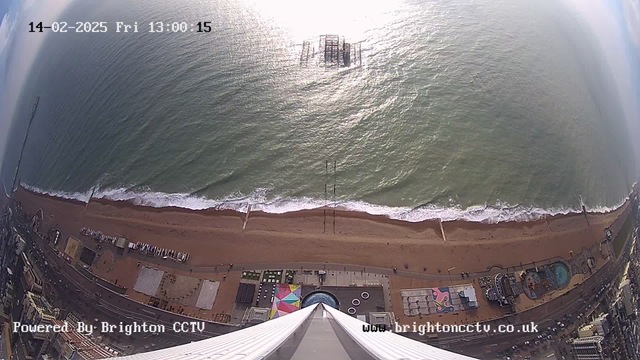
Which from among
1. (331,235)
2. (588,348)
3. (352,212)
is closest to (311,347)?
(331,235)

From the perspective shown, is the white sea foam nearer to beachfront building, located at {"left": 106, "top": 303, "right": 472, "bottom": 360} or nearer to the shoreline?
the shoreline

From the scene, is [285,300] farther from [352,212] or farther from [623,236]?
[623,236]

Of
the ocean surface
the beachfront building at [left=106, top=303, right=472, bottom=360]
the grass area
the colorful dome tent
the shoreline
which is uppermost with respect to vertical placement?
the ocean surface

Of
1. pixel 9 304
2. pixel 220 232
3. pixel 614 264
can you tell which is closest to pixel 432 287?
pixel 614 264

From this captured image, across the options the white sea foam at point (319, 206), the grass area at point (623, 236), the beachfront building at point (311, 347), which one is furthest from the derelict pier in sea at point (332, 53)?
the beachfront building at point (311, 347)

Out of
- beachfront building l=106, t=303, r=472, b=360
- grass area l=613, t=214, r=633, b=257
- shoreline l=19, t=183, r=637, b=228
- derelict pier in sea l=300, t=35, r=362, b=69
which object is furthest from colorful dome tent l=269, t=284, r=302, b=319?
derelict pier in sea l=300, t=35, r=362, b=69

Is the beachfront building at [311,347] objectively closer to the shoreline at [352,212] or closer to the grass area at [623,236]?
the shoreline at [352,212]
